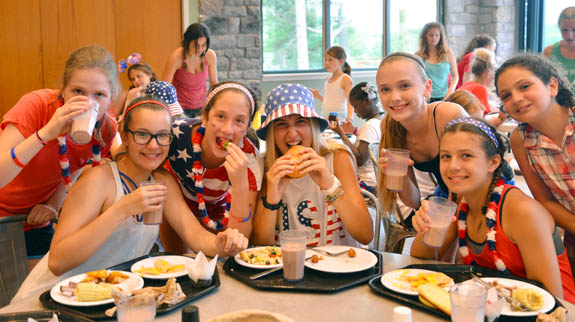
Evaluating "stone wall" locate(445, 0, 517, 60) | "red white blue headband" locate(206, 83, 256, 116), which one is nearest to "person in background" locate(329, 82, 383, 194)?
"red white blue headband" locate(206, 83, 256, 116)

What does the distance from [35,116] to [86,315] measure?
1409 mm

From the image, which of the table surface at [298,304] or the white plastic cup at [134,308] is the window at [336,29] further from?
the white plastic cup at [134,308]

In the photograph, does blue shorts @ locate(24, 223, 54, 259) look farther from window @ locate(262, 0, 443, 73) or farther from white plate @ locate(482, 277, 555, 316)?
window @ locate(262, 0, 443, 73)

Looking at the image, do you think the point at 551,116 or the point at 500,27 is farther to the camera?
the point at 500,27

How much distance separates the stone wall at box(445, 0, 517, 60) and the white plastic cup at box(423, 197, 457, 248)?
30.7 ft

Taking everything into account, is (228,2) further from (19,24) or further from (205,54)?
(19,24)

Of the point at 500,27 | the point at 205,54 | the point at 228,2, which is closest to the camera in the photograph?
the point at 205,54

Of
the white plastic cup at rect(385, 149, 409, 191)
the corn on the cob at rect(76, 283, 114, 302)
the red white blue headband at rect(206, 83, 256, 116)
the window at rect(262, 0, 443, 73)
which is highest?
the window at rect(262, 0, 443, 73)

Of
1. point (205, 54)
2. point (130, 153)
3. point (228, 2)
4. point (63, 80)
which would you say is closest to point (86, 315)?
point (130, 153)

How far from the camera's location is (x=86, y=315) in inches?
59.3

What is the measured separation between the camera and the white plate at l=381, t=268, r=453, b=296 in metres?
1.64

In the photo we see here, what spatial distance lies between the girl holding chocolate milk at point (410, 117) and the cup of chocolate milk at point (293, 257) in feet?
2.69

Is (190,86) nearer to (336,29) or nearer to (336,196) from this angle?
(336,29)

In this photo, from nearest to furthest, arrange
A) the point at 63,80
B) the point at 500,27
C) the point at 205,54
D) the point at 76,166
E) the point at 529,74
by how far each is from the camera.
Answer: the point at 529,74 < the point at 63,80 < the point at 76,166 < the point at 205,54 < the point at 500,27
